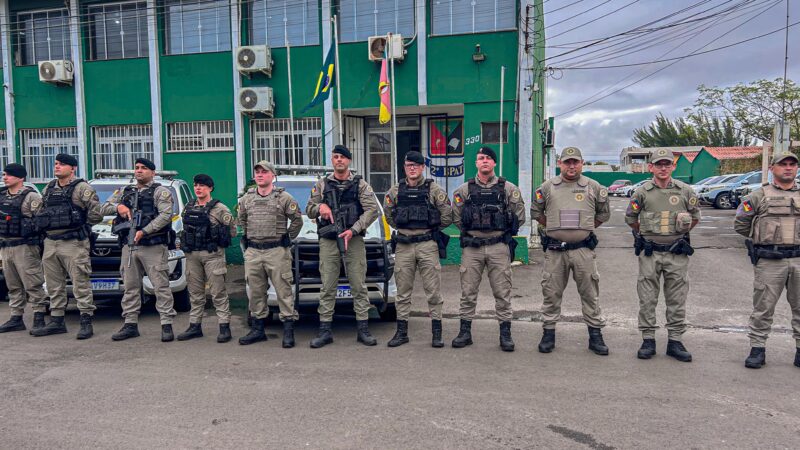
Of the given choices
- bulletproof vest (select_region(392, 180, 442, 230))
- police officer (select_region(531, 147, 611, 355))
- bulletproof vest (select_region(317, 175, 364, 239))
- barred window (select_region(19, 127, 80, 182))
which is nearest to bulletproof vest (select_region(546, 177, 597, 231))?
police officer (select_region(531, 147, 611, 355))

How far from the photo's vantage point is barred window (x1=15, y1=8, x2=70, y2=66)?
13516 millimetres

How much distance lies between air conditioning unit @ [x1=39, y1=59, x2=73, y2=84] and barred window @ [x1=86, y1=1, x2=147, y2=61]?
2.17ft

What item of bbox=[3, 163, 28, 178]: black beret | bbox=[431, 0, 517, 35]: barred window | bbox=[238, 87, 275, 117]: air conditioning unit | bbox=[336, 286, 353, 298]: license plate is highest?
bbox=[431, 0, 517, 35]: barred window

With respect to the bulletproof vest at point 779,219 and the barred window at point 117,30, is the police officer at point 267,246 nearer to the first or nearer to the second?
the bulletproof vest at point 779,219

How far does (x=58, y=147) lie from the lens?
44.8 feet

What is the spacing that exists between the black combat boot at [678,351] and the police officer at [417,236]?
7.02ft

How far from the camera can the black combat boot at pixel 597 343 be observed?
531 centimetres

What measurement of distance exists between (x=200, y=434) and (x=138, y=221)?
3.11 m

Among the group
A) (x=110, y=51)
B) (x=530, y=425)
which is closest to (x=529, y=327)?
(x=530, y=425)

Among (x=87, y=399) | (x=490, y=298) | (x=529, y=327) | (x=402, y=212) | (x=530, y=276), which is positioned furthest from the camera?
(x=530, y=276)

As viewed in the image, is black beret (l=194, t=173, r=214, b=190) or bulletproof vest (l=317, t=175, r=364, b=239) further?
black beret (l=194, t=173, r=214, b=190)

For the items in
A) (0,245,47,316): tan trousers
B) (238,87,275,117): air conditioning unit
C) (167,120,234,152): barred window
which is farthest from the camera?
(167,120,234,152): barred window

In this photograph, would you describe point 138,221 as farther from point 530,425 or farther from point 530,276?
point 530,276

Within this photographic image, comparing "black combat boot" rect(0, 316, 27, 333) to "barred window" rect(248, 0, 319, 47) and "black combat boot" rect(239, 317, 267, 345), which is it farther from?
"barred window" rect(248, 0, 319, 47)
